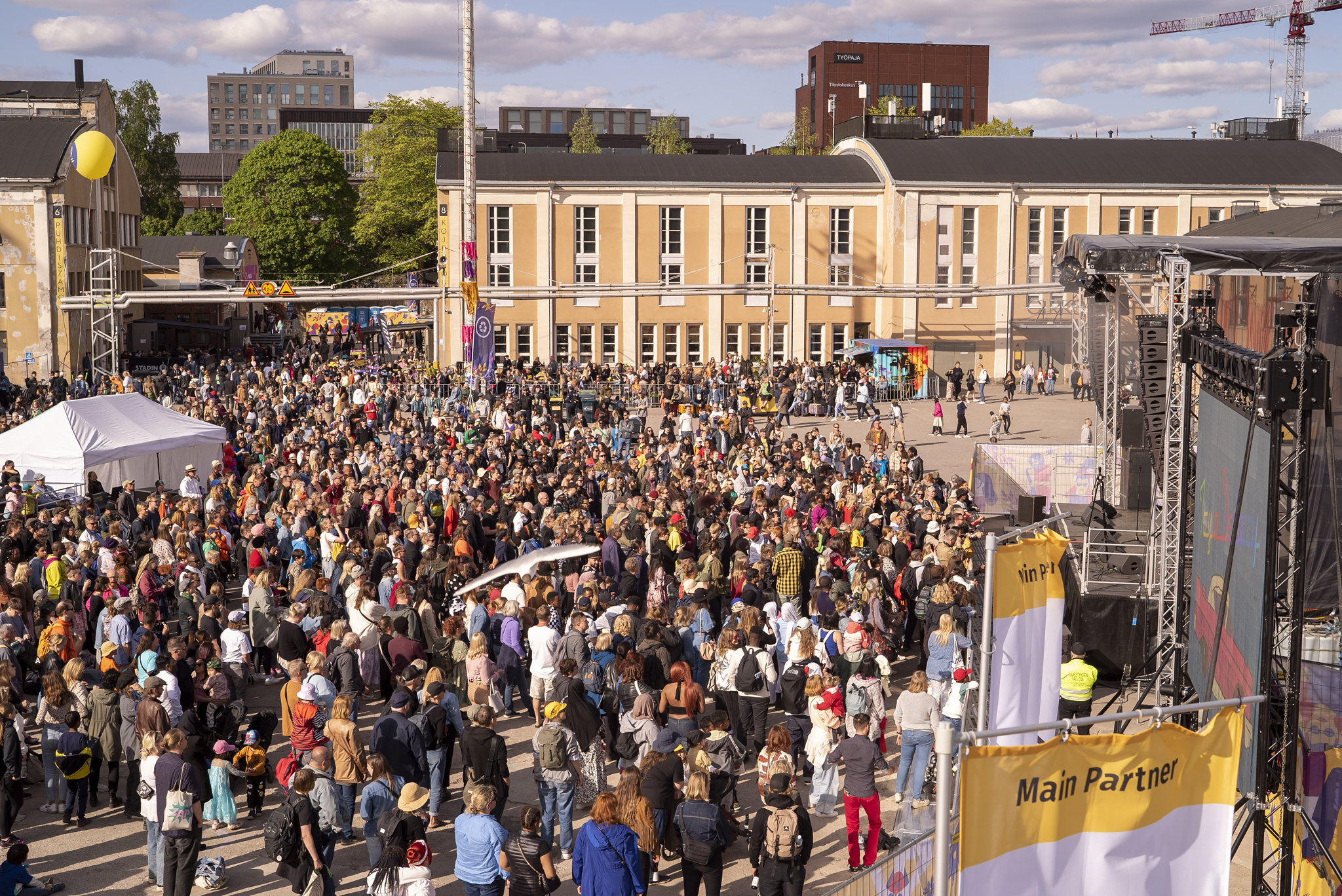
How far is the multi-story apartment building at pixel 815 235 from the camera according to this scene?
44.5 meters

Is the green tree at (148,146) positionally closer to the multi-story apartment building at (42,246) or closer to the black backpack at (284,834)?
the multi-story apartment building at (42,246)

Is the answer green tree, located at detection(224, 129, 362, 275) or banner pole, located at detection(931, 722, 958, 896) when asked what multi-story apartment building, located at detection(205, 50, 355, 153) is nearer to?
green tree, located at detection(224, 129, 362, 275)

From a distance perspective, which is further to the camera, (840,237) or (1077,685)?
(840,237)

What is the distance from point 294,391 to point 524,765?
817 inches

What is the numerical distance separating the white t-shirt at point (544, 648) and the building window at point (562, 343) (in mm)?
33750

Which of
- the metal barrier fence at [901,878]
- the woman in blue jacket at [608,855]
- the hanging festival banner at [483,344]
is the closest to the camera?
the metal barrier fence at [901,878]

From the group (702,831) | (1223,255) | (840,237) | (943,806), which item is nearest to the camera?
(943,806)

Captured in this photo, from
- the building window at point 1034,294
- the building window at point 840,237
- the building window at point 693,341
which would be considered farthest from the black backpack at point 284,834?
the building window at point 1034,294

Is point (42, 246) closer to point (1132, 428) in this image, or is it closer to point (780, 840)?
point (1132, 428)

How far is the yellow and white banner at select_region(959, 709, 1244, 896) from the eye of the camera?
460cm

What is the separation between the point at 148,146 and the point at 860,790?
68944mm

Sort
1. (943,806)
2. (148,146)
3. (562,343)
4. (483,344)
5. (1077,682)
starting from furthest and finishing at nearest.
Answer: (148,146) → (562,343) → (483,344) → (1077,682) → (943,806)

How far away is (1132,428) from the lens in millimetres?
18500

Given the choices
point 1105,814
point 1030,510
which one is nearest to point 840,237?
point 1030,510
